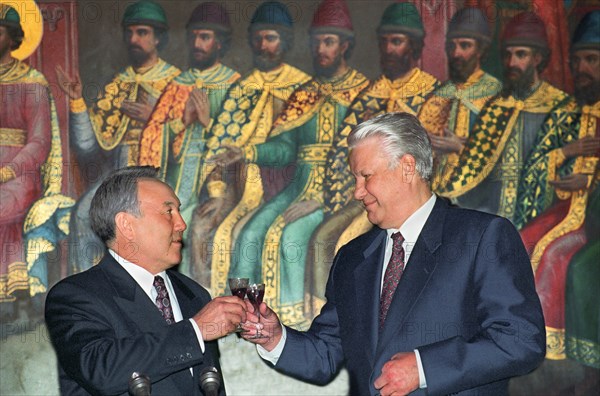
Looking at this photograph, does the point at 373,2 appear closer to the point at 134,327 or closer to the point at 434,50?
the point at 434,50

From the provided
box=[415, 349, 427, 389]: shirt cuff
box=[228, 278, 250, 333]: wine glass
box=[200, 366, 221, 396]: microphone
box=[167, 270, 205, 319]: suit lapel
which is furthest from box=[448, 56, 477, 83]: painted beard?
A: box=[200, 366, 221, 396]: microphone

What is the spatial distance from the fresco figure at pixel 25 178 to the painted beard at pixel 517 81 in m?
2.99

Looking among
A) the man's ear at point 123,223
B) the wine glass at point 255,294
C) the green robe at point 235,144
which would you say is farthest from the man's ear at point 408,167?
the green robe at point 235,144

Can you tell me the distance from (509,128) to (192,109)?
212 cm

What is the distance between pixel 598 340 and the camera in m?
6.14

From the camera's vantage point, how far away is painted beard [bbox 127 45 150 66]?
6035 mm

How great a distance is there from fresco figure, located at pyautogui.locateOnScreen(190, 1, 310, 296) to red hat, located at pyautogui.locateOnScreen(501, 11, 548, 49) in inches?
55.9

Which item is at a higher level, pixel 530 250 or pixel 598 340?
pixel 530 250

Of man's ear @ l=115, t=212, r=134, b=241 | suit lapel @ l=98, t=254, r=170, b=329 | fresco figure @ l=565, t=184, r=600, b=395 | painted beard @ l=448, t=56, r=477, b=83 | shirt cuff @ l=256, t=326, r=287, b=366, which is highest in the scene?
painted beard @ l=448, t=56, r=477, b=83

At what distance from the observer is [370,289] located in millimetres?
3689

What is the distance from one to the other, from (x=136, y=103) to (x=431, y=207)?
112 inches

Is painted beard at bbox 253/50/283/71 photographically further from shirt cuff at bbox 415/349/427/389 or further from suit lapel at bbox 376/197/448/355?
shirt cuff at bbox 415/349/427/389

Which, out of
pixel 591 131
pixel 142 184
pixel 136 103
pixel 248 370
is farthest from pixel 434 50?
pixel 142 184

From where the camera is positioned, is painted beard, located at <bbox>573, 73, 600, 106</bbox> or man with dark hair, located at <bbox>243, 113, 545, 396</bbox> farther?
painted beard, located at <bbox>573, 73, 600, 106</bbox>
